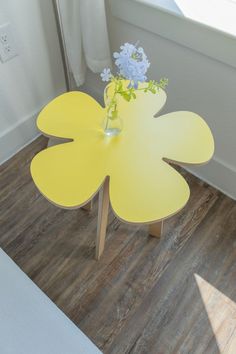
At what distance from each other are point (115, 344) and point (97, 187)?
1.88 feet

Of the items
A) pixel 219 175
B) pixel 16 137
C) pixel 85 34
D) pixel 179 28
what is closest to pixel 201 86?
pixel 179 28

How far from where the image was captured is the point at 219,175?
5.25 ft

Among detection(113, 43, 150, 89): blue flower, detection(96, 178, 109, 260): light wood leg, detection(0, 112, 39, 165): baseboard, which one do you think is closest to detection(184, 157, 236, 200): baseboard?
detection(96, 178, 109, 260): light wood leg

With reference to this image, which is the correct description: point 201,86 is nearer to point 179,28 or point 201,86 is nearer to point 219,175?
point 179,28

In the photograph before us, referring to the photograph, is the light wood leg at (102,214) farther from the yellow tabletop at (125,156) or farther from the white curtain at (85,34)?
the white curtain at (85,34)

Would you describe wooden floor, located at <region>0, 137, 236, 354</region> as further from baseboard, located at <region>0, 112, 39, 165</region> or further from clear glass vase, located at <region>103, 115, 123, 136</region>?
clear glass vase, located at <region>103, 115, 123, 136</region>

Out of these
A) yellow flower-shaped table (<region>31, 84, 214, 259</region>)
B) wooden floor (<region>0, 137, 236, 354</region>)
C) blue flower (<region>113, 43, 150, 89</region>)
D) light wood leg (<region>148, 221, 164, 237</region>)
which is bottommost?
wooden floor (<region>0, 137, 236, 354</region>)

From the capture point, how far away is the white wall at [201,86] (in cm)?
134

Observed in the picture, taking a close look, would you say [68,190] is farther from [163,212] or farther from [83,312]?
[83,312]

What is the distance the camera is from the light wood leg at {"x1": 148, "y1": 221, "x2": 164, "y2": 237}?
1429mm

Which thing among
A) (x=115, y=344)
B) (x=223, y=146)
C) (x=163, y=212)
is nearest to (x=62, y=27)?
(x=223, y=146)

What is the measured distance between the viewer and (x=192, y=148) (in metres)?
1.16

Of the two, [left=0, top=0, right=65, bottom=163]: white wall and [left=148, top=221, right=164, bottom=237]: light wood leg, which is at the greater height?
A: [left=0, top=0, right=65, bottom=163]: white wall

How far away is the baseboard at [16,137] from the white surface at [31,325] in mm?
886
